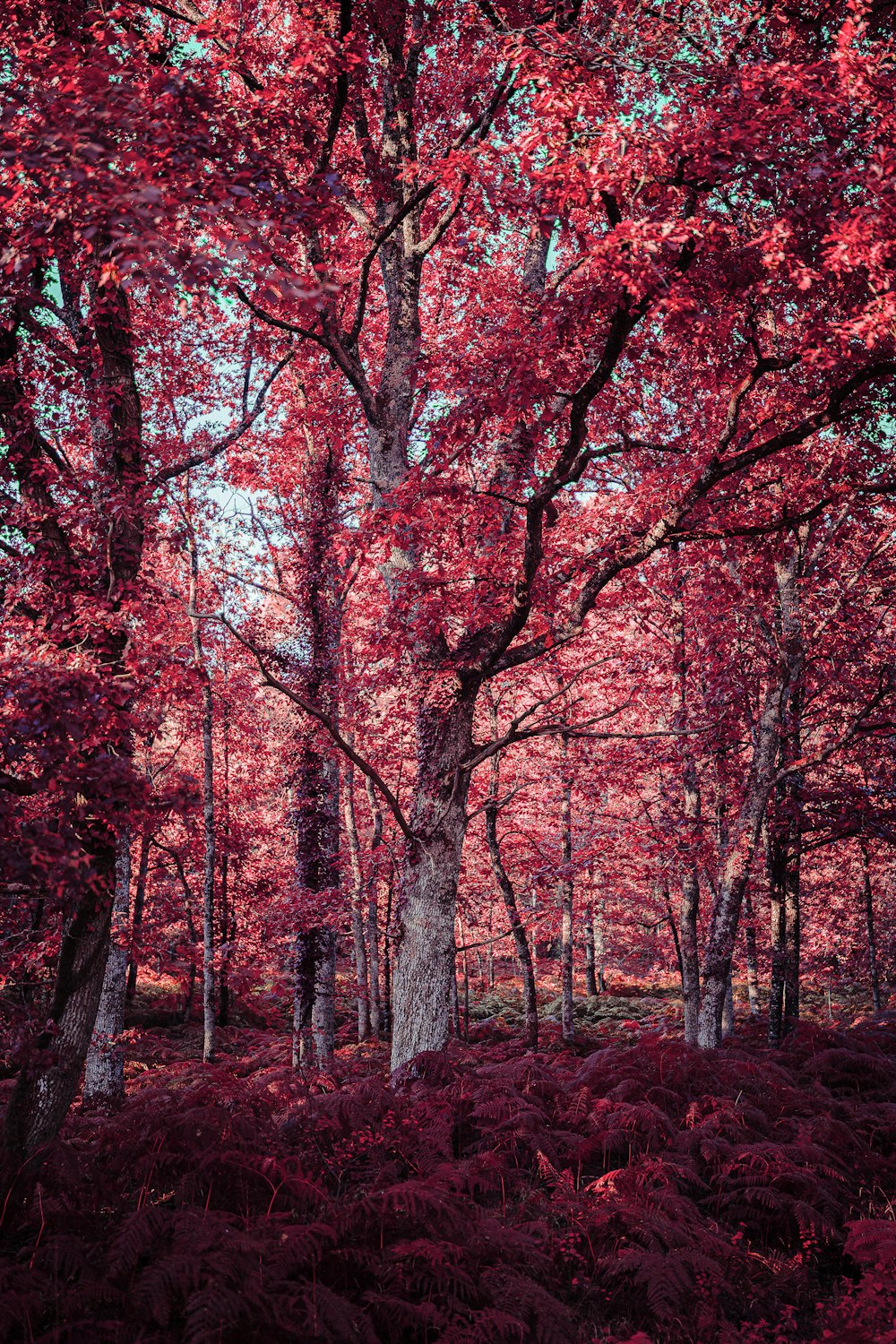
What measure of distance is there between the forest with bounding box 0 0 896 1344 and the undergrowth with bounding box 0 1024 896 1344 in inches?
1.4

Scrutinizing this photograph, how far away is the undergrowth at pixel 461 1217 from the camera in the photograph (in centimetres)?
374

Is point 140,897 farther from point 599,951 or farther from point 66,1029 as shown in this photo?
point 599,951

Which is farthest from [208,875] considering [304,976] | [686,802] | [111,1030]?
[686,802]

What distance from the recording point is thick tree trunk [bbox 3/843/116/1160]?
5.37 metres

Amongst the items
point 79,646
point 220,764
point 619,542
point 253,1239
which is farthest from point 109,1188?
point 220,764

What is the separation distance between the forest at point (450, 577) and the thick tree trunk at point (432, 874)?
5cm

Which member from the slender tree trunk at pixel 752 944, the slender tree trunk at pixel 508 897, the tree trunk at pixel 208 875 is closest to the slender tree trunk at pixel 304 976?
the tree trunk at pixel 208 875

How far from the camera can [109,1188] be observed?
475 cm

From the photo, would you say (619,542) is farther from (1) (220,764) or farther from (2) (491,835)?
(1) (220,764)

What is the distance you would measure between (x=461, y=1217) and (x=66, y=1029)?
125 inches

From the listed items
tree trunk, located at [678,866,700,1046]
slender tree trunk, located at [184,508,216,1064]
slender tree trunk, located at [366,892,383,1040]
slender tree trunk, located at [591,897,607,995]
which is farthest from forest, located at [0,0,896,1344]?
slender tree trunk, located at [591,897,607,995]

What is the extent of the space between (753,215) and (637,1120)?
768 cm

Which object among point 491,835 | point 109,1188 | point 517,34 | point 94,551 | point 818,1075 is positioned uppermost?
point 517,34

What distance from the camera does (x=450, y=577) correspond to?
Result: 27.8 feet
